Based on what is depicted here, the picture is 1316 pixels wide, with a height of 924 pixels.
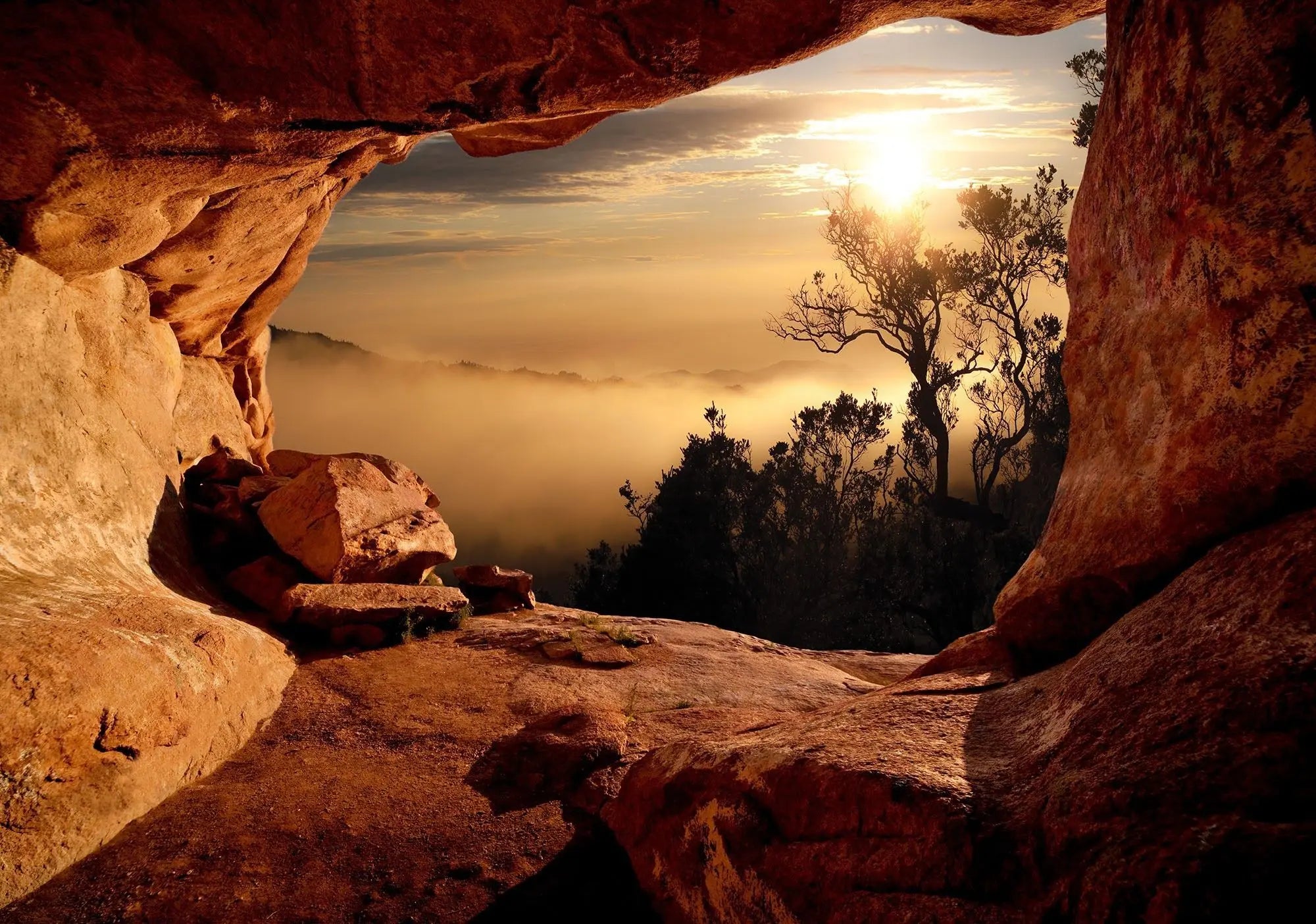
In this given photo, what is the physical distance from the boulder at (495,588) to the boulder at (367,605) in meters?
1.31

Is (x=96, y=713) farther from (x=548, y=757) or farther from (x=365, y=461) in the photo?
(x=365, y=461)

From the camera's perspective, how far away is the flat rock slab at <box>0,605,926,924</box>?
181 inches

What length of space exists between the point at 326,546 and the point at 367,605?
3.23 ft

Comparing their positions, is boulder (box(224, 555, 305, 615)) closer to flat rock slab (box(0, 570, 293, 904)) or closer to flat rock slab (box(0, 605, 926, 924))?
flat rock slab (box(0, 605, 926, 924))

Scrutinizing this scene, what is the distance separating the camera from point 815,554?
2477 cm

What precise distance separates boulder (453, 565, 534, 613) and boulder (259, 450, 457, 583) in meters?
0.60

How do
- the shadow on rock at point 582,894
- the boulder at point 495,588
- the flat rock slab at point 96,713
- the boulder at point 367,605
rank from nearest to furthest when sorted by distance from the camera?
the shadow on rock at point 582,894 < the flat rock slab at point 96,713 < the boulder at point 367,605 < the boulder at point 495,588

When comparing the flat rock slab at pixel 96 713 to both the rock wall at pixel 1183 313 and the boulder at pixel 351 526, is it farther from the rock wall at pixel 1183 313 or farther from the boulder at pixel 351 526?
the rock wall at pixel 1183 313

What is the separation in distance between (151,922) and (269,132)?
16.5 feet

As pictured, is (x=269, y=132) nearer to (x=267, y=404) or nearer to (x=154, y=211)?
(x=154, y=211)

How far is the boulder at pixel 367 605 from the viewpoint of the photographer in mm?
8773

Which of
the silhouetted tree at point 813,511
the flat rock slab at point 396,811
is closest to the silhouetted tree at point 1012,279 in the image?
the silhouetted tree at point 813,511

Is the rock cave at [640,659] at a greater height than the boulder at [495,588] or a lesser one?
greater

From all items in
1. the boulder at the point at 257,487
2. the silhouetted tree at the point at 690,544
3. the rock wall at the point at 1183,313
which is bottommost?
the silhouetted tree at the point at 690,544
